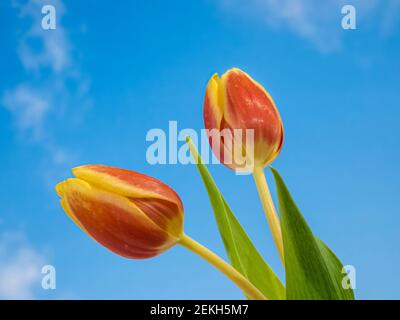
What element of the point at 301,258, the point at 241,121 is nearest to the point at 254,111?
the point at 241,121

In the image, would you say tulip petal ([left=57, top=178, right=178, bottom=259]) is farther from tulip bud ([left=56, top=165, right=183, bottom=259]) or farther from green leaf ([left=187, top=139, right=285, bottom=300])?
green leaf ([left=187, top=139, right=285, bottom=300])

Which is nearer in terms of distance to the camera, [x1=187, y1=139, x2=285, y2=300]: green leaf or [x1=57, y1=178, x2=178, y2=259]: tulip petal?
[x1=57, y1=178, x2=178, y2=259]: tulip petal

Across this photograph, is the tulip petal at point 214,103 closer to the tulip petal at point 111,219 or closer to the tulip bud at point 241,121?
the tulip bud at point 241,121

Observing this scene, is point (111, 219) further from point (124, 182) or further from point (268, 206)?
point (268, 206)

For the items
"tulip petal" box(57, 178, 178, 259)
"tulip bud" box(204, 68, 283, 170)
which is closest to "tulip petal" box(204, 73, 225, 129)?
"tulip bud" box(204, 68, 283, 170)

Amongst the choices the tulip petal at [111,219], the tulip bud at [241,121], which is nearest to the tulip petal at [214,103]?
the tulip bud at [241,121]
